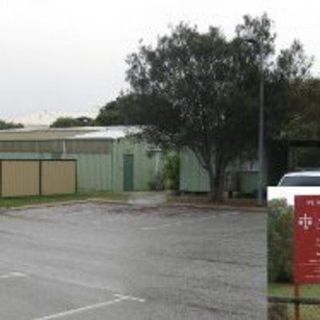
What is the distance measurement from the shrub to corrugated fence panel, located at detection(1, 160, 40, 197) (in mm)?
36020

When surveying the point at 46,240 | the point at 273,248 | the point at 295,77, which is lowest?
the point at 46,240

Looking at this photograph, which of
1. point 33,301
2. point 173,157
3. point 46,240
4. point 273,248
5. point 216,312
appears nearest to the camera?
point 273,248

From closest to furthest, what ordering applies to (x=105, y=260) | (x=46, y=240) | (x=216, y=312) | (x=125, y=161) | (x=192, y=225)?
1. (x=216, y=312)
2. (x=105, y=260)
3. (x=46, y=240)
4. (x=192, y=225)
5. (x=125, y=161)

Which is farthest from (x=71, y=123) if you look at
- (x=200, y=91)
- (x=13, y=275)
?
(x=13, y=275)

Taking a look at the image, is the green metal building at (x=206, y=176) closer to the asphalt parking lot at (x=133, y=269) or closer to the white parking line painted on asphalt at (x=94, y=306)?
the asphalt parking lot at (x=133, y=269)

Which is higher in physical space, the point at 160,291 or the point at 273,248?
the point at 273,248

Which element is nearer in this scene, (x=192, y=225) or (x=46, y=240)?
(x=46, y=240)

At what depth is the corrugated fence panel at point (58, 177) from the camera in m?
43.3

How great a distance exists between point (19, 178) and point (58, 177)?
9.17ft

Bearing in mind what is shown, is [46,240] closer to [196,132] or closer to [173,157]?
[196,132]

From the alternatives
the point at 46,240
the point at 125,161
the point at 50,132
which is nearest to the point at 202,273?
the point at 46,240

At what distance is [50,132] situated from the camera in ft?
194

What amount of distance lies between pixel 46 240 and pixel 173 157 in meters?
24.5

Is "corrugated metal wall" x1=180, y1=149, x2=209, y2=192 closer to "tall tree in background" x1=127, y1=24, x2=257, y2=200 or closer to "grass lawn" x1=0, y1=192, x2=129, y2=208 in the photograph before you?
"grass lawn" x1=0, y1=192, x2=129, y2=208
